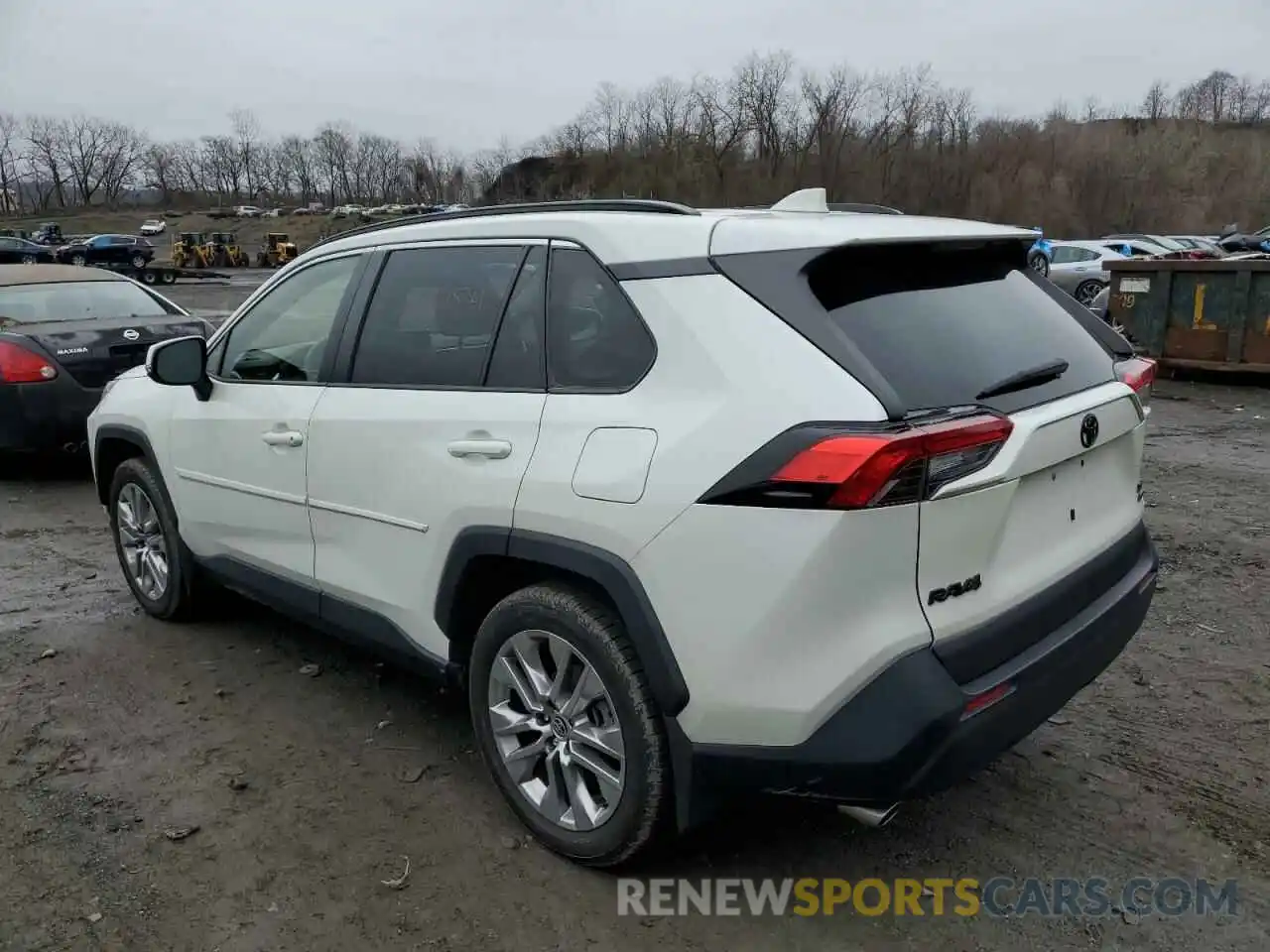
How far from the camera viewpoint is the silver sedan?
20406 millimetres

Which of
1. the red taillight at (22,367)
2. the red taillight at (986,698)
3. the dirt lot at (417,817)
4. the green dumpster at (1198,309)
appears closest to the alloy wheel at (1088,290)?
the green dumpster at (1198,309)

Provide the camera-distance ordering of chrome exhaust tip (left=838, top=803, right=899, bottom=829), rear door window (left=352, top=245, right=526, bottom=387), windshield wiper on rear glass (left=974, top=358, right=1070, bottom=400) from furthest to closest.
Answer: rear door window (left=352, top=245, right=526, bottom=387)
windshield wiper on rear glass (left=974, top=358, right=1070, bottom=400)
chrome exhaust tip (left=838, top=803, right=899, bottom=829)

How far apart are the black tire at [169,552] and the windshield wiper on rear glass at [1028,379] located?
11.5ft

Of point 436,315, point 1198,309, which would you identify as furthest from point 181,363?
point 1198,309

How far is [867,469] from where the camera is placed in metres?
2.12

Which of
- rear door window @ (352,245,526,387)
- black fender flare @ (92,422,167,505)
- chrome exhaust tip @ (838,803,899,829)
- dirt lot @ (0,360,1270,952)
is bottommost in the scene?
dirt lot @ (0,360,1270,952)

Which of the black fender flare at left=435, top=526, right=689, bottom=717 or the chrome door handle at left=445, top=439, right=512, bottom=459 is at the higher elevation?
the chrome door handle at left=445, top=439, right=512, bottom=459

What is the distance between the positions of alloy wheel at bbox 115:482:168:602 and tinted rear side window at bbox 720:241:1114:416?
11.1 feet

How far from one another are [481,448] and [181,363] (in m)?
1.82

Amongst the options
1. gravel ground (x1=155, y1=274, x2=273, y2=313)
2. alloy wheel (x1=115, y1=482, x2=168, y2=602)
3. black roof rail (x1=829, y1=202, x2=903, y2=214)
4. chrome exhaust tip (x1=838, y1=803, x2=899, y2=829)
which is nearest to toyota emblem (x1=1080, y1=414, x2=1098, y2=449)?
black roof rail (x1=829, y1=202, x2=903, y2=214)

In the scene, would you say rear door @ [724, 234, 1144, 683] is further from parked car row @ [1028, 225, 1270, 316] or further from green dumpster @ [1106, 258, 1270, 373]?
parked car row @ [1028, 225, 1270, 316]

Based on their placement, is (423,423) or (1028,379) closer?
(1028,379)

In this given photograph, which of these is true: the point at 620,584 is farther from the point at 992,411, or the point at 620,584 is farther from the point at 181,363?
the point at 181,363

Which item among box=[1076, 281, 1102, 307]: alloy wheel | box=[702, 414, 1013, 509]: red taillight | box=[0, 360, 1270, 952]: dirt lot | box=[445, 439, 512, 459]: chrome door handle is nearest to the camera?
box=[702, 414, 1013, 509]: red taillight
